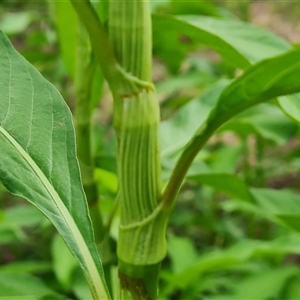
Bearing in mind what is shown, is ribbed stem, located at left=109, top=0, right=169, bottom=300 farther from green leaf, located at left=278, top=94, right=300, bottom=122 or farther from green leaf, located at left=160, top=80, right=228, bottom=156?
green leaf, located at left=160, top=80, right=228, bottom=156

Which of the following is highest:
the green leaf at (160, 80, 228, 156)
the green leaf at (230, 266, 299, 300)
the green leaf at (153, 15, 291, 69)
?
the green leaf at (153, 15, 291, 69)

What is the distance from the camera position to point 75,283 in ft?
2.53

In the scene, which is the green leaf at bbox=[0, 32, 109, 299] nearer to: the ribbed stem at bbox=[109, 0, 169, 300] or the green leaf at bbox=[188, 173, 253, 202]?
the ribbed stem at bbox=[109, 0, 169, 300]

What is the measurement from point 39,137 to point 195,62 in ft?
2.85

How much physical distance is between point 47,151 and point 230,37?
0.21 metres

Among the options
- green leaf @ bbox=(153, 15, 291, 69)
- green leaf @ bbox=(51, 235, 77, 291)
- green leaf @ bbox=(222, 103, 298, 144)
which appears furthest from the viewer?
green leaf @ bbox=(51, 235, 77, 291)

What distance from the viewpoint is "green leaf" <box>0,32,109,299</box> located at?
12.7 inches

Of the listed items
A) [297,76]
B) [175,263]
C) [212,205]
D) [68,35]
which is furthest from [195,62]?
[297,76]

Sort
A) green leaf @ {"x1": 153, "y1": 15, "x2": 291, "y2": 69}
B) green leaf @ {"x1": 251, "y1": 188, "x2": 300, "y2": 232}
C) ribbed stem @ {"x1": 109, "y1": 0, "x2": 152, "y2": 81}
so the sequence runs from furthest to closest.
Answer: green leaf @ {"x1": 251, "y1": 188, "x2": 300, "y2": 232}, green leaf @ {"x1": 153, "y1": 15, "x2": 291, "y2": 69}, ribbed stem @ {"x1": 109, "y1": 0, "x2": 152, "y2": 81}

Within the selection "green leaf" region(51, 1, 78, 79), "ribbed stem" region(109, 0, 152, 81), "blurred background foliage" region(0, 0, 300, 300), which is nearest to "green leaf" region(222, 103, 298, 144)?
"blurred background foliage" region(0, 0, 300, 300)

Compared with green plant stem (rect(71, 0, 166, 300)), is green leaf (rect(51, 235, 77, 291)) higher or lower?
lower

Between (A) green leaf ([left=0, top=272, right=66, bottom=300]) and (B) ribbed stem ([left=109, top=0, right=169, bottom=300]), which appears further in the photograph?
(A) green leaf ([left=0, top=272, right=66, bottom=300])

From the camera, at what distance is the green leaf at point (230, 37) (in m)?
0.42

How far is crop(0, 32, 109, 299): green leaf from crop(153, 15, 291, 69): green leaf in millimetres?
158
